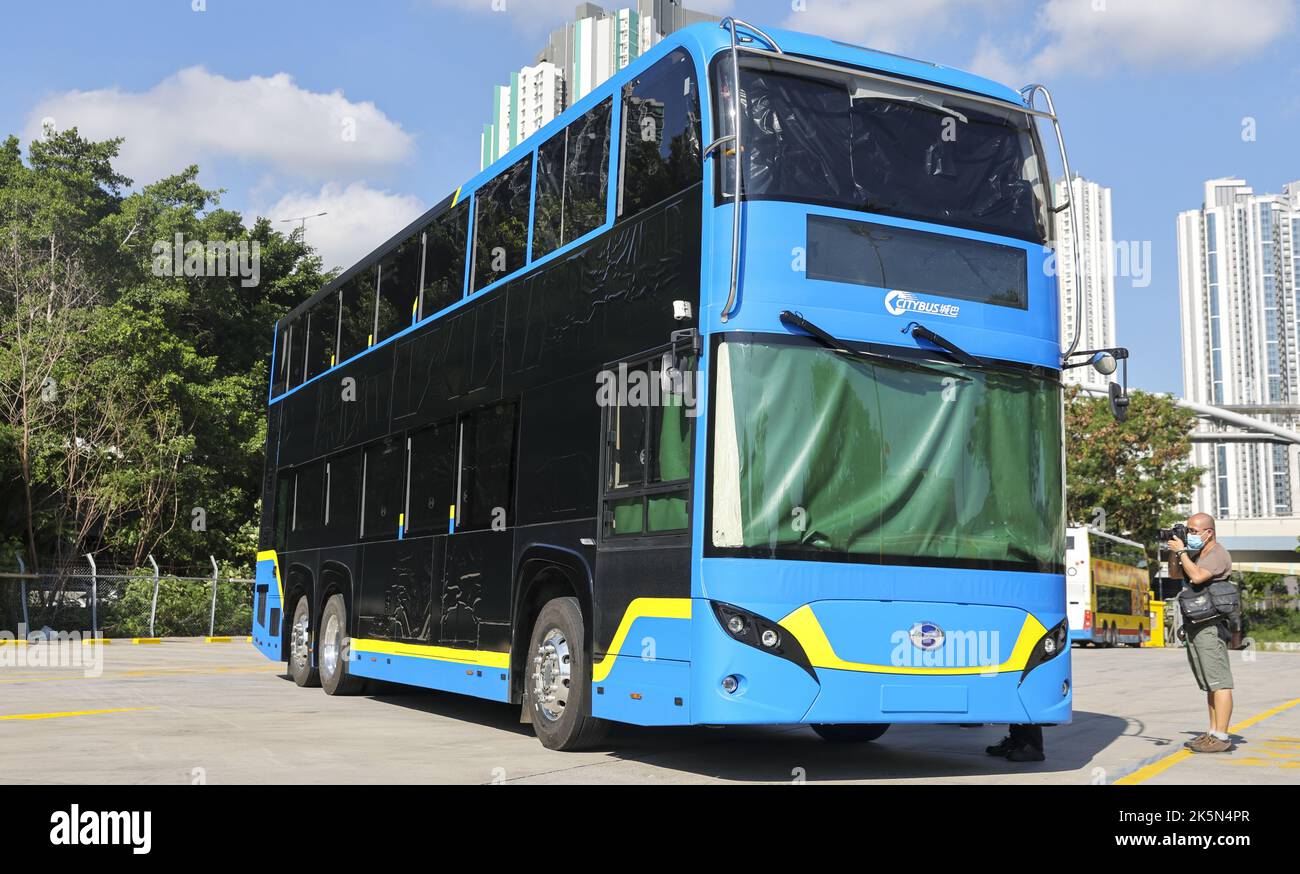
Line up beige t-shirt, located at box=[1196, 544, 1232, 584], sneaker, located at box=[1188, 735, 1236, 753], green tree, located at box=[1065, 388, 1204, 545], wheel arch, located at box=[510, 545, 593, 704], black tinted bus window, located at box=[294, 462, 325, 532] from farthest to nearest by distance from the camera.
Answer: green tree, located at box=[1065, 388, 1204, 545] → black tinted bus window, located at box=[294, 462, 325, 532] → beige t-shirt, located at box=[1196, 544, 1232, 584] → sneaker, located at box=[1188, 735, 1236, 753] → wheel arch, located at box=[510, 545, 593, 704]

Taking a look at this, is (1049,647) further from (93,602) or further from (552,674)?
(93,602)

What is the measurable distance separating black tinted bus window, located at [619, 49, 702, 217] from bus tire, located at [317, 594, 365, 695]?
295 inches

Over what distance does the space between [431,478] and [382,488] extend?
150 centimetres

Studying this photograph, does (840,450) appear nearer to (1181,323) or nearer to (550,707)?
(550,707)

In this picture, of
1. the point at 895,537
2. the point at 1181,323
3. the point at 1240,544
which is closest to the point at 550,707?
the point at 895,537

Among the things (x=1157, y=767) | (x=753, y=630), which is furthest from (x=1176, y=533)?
(x=753, y=630)

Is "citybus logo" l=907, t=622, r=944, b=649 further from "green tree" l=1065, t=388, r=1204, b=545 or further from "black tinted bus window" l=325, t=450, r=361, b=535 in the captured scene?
"green tree" l=1065, t=388, r=1204, b=545

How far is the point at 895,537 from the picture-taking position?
348 inches

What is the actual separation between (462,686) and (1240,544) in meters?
86.4

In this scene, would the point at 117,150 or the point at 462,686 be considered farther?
the point at 117,150

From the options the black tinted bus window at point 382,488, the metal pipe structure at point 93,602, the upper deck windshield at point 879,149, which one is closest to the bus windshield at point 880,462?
the upper deck windshield at point 879,149

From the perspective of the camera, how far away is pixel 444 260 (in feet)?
44.8

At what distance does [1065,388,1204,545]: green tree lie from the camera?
53.8m

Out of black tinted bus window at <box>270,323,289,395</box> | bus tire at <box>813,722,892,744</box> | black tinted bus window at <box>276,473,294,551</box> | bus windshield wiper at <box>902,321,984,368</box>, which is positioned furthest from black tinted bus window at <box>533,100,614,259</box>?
black tinted bus window at <box>270,323,289,395</box>
